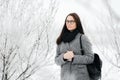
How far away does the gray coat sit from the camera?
3.62 m

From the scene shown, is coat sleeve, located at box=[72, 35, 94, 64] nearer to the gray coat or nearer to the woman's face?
the gray coat

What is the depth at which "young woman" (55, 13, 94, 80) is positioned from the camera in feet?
11.9

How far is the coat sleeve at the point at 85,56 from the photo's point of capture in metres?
3.59

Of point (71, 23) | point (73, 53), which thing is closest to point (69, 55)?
point (73, 53)

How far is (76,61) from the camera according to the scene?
3.62 meters

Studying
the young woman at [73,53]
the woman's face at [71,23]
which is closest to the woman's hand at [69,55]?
the young woman at [73,53]

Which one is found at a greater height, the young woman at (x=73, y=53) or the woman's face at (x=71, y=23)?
the woman's face at (x=71, y=23)

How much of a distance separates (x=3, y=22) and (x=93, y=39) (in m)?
5.59

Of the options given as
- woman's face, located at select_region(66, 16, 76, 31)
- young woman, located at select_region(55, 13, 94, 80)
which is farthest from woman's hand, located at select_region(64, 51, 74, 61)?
woman's face, located at select_region(66, 16, 76, 31)

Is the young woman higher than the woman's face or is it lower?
lower

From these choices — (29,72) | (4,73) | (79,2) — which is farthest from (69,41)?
(79,2)

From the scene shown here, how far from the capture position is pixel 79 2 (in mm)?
32375

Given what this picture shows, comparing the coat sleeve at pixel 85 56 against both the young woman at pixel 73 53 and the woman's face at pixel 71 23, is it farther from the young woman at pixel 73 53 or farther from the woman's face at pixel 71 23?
the woman's face at pixel 71 23

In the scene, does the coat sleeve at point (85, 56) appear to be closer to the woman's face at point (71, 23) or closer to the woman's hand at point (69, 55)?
the woman's hand at point (69, 55)
